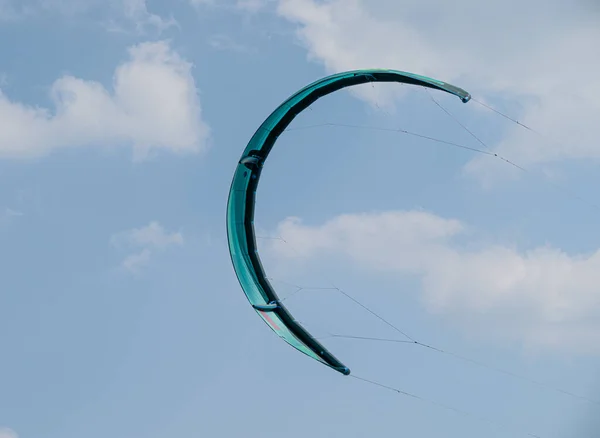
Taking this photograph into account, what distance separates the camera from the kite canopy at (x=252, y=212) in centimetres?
3641

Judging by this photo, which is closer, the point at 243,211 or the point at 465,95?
the point at 465,95

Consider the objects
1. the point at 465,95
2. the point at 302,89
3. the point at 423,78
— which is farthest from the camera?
the point at 302,89

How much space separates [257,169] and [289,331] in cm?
748

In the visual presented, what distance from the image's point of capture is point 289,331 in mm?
37156

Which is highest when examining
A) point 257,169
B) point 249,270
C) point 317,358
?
point 257,169

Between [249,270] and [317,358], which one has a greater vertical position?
[249,270]

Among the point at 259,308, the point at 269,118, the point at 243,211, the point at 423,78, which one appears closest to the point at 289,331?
the point at 259,308

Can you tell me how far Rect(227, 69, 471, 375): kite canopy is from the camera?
119 ft

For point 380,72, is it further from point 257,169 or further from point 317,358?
point 317,358

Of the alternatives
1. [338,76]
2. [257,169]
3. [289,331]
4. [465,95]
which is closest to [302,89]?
[338,76]

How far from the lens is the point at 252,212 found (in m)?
39.1

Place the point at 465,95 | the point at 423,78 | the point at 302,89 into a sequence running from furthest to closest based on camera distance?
the point at 302,89, the point at 423,78, the point at 465,95

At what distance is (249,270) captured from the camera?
38.7 m

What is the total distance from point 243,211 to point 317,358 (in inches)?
308
